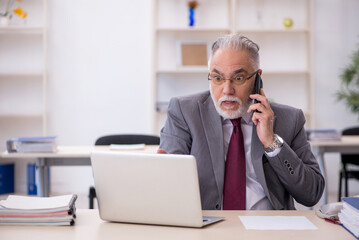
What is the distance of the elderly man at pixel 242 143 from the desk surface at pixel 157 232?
352 mm

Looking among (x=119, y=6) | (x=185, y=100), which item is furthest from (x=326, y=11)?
(x=185, y=100)

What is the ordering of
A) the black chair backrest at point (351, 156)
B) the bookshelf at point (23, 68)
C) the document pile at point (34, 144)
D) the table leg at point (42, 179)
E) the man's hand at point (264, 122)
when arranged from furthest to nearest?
1. the bookshelf at point (23, 68)
2. the black chair backrest at point (351, 156)
3. the document pile at point (34, 144)
4. the table leg at point (42, 179)
5. the man's hand at point (264, 122)

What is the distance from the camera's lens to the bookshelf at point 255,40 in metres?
5.26

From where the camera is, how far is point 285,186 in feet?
5.98

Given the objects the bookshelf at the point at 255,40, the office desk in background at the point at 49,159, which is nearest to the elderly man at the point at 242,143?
the office desk in background at the point at 49,159

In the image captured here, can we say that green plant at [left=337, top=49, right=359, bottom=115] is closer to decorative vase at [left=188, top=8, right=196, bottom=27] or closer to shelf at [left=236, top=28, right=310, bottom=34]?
shelf at [left=236, top=28, right=310, bottom=34]

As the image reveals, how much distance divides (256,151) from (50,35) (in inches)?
157

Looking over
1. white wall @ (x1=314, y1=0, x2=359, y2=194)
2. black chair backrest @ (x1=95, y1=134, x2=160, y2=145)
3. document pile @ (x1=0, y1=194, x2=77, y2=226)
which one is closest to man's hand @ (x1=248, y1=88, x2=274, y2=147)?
document pile @ (x1=0, y1=194, x2=77, y2=226)

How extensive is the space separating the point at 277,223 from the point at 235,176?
412 mm

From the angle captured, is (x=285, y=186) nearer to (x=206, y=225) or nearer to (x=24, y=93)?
(x=206, y=225)

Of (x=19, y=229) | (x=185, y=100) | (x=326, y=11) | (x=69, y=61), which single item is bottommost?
(x=19, y=229)

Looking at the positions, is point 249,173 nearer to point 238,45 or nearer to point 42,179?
point 238,45

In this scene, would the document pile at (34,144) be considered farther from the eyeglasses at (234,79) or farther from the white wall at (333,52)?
the white wall at (333,52)

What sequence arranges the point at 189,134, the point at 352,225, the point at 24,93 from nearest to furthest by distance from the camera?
the point at 352,225, the point at 189,134, the point at 24,93
